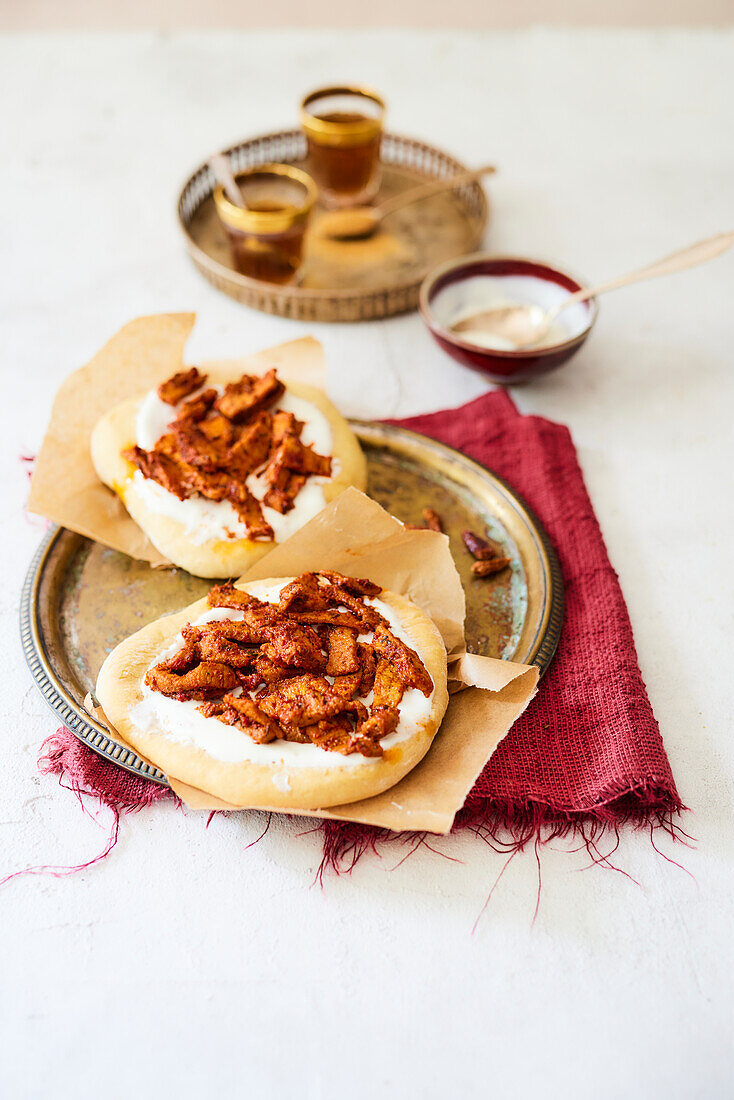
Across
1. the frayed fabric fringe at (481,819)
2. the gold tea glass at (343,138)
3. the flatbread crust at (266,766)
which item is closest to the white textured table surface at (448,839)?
the frayed fabric fringe at (481,819)

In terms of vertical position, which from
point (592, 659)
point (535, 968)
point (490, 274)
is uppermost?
point (490, 274)

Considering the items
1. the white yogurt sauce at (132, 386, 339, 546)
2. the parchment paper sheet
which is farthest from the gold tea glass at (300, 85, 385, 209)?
the white yogurt sauce at (132, 386, 339, 546)

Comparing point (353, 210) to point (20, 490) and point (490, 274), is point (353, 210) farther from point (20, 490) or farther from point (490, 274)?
point (20, 490)

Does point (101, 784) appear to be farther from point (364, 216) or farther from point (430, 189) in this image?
point (430, 189)

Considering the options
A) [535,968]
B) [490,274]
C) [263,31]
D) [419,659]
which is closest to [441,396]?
[490,274]

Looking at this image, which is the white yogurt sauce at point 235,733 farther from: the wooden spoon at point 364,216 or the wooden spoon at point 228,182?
the wooden spoon at point 364,216

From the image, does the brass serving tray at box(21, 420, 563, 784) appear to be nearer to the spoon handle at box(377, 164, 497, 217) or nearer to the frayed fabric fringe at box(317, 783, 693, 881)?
the frayed fabric fringe at box(317, 783, 693, 881)
